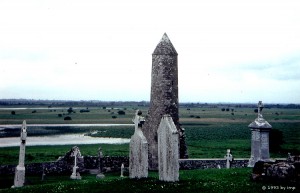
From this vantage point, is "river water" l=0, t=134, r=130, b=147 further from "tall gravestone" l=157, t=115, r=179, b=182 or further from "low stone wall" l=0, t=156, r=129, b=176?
"tall gravestone" l=157, t=115, r=179, b=182

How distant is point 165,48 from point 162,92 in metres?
2.92

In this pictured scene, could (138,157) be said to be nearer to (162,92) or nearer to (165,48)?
(162,92)

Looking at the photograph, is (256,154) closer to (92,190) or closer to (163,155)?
(163,155)

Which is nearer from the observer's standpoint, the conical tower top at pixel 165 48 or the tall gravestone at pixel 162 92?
the tall gravestone at pixel 162 92

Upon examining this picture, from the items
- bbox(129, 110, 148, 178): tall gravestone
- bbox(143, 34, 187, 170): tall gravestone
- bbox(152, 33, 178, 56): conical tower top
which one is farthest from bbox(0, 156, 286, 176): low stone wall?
bbox(129, 110, 148, 178): tall gravestone

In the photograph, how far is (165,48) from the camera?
26859 mm

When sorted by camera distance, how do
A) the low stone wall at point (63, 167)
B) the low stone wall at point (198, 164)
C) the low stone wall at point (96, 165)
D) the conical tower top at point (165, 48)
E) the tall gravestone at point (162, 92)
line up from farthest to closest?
the conical tower top at point (165, 48)
the tall gravestone at point (162, 92)
the low stone wall at point (198, 164)
the low stone wall at point (96, 165)
the low stone wall at point (63, 167)

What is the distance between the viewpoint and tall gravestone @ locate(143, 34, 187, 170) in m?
26.5

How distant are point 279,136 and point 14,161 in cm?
2608

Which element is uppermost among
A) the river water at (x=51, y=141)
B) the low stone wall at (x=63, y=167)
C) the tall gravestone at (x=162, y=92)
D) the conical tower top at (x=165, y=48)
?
the conical tower top at (x=165, y=48)

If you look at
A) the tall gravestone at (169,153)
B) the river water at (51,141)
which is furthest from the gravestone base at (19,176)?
the river water at (51,141)

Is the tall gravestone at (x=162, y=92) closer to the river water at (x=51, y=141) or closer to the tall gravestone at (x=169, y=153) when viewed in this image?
the tall gravestone at (x=169, y=153)

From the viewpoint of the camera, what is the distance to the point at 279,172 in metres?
12.2

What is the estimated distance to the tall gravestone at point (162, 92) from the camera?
26469 mm
